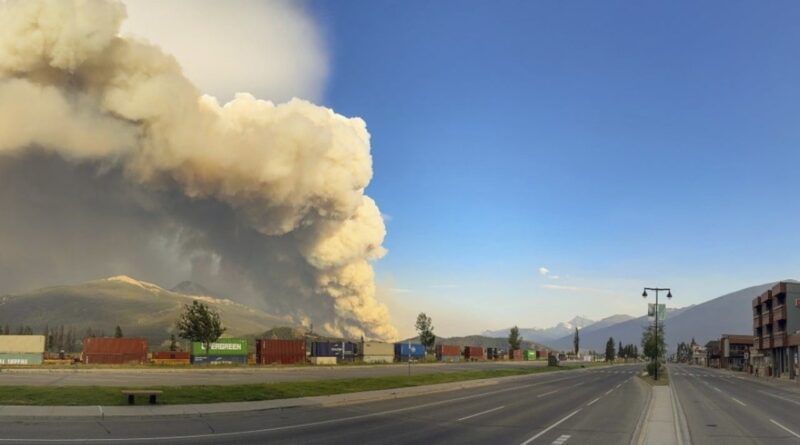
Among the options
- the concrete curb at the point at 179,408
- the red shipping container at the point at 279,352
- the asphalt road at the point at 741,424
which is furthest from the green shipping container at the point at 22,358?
the asphalt road at the point at 741,424

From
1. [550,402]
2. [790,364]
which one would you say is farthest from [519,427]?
[790,364]

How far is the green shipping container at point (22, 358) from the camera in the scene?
63781 mm

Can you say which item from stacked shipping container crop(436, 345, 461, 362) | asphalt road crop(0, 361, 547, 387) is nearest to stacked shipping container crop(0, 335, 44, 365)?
asphalt road crop(0, 361, 547, 387)

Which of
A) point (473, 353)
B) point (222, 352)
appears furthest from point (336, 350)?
point (473, 353)

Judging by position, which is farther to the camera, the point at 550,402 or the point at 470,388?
the point at 470,388

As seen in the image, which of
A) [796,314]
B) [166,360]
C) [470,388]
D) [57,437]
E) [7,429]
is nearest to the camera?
[57,437]

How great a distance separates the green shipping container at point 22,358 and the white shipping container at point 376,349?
43882 mm

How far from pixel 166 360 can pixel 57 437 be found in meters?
64.7

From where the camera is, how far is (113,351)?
7056 cm

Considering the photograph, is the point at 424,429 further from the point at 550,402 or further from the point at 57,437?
the point at 550,402

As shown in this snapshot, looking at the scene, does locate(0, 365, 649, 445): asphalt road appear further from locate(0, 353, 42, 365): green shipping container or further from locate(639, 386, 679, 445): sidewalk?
locate(0, 353, 42, 365): green shipping container

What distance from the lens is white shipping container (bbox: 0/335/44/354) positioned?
69.3m

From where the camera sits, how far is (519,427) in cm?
1814

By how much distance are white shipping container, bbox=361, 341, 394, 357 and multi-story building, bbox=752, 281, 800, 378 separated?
174ft
